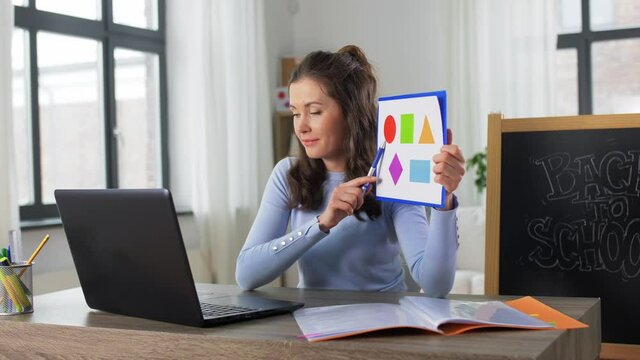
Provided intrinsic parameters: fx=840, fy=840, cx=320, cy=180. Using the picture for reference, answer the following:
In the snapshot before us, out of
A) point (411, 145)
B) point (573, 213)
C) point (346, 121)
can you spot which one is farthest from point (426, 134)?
point (573, 213)

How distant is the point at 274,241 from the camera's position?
5.88ft

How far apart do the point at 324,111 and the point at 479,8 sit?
3.59 meters

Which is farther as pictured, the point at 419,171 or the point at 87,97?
the point at 87,97

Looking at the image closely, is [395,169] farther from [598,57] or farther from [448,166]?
[598,57]

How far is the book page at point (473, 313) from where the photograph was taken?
120cm

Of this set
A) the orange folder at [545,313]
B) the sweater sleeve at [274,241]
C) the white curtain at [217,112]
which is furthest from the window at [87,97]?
the orange folder at [545,313]

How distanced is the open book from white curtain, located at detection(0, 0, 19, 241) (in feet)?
7.62

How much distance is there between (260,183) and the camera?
206 inches

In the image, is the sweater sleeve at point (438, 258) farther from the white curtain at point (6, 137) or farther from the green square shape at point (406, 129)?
the white curtain at point (6, 137)

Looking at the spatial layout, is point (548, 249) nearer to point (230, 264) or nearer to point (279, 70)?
point (230, 264)

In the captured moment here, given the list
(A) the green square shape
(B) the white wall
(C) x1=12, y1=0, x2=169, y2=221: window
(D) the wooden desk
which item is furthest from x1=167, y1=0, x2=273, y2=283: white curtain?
(A) the green square shape

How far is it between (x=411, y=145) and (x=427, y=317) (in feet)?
1.25

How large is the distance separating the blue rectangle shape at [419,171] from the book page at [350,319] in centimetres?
23

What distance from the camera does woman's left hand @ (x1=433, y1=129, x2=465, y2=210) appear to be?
1.41 metres
